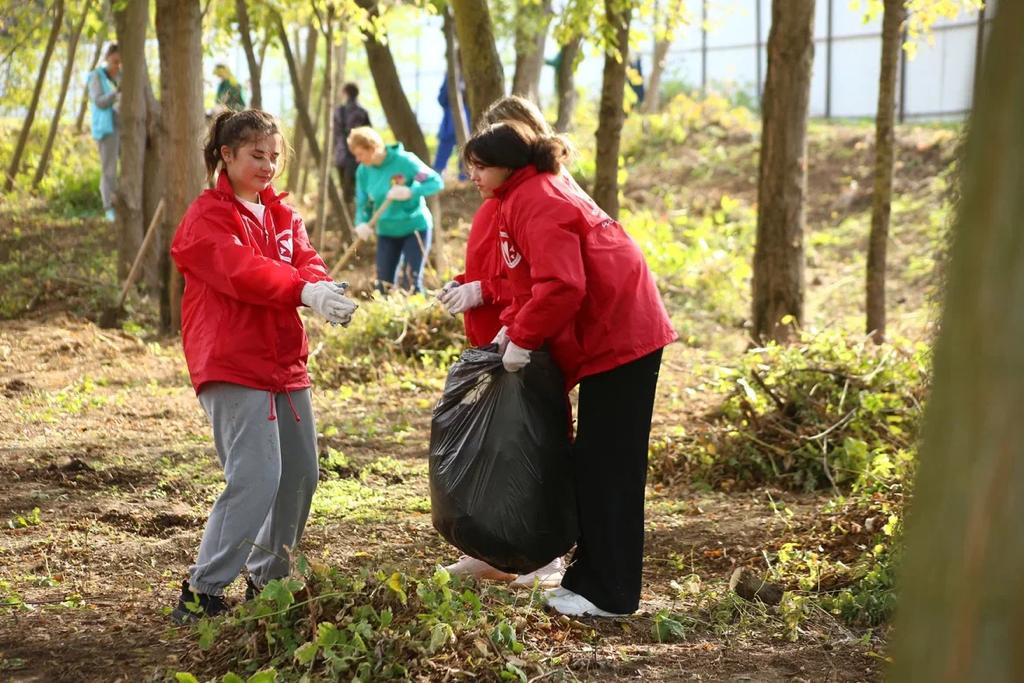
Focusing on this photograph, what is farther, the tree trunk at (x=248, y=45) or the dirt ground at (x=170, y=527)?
the tree trunk at (x=248, y=45)

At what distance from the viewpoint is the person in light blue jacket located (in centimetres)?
1377

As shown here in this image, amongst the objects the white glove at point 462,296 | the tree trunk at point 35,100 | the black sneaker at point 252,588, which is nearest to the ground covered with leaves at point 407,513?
the black sneaker at point 252,588

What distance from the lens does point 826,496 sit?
5.71m

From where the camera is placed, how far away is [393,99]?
12.6 metres

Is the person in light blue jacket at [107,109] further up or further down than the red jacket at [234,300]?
further up

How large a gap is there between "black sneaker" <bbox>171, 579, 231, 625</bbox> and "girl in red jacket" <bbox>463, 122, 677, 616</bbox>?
41.0 inches

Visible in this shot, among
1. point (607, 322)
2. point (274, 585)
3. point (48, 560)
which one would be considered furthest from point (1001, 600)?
point (48, 560)

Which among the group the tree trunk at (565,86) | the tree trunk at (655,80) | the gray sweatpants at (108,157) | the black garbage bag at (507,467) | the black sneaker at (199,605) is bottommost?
the black sneaker at (199,605)

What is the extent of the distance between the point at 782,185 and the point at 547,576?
16.7ft

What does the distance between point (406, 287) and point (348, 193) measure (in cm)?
514

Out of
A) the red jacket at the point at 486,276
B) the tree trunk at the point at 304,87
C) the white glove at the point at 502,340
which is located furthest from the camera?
the tree trunk at the point at 304,87

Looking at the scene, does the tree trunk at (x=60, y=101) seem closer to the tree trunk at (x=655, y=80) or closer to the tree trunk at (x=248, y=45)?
the tree trunk at (x=248, y=45)

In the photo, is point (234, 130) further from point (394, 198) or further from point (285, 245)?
point (394, 198)

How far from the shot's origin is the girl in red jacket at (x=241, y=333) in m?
3.68
